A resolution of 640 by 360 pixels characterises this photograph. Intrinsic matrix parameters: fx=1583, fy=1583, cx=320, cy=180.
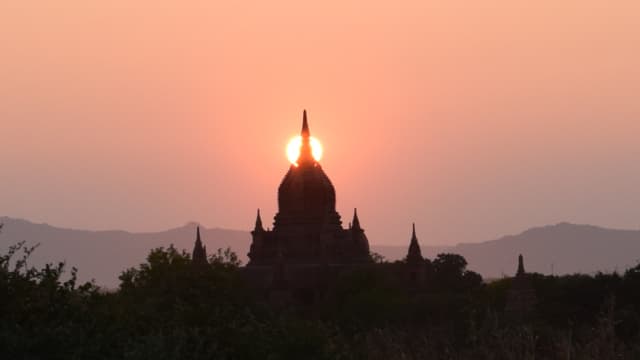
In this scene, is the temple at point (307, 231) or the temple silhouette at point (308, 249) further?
the temple at point (307, 231)

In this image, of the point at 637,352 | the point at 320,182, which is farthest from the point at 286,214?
the point at 637,352

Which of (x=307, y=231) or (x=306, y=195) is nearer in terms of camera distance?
(x=307, y=231)

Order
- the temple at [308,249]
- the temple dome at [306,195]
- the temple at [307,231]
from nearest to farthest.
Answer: the temple at [308,249] → the temple at [307,231] → the temple dome at [306,195]

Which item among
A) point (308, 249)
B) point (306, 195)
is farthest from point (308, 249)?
point (306, 195)

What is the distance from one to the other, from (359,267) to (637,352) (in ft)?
240

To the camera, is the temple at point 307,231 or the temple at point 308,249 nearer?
the temple at point 308,249

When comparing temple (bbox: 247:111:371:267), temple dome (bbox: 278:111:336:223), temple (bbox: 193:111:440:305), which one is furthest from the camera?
temple dome (bbox: 278:111:336:223)

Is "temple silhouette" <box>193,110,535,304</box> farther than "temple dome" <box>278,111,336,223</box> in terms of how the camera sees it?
No

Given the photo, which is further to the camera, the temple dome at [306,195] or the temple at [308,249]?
the temple dome at [306,195]

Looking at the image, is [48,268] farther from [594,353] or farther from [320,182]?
[320,182]

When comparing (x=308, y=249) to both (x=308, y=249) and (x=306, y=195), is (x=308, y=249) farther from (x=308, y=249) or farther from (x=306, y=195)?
(x=306, y=195)

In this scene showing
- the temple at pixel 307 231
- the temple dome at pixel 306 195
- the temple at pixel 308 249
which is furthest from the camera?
the temple dome at pixel 306 195

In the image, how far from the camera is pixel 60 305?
23.4m

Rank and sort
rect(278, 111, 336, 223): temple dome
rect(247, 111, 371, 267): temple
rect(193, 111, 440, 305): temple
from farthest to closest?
rect(278, 111, 336, 223): temple dome < rect(247, 111, 371, 267): temple < rect(193, 111, 440, 305): temple
